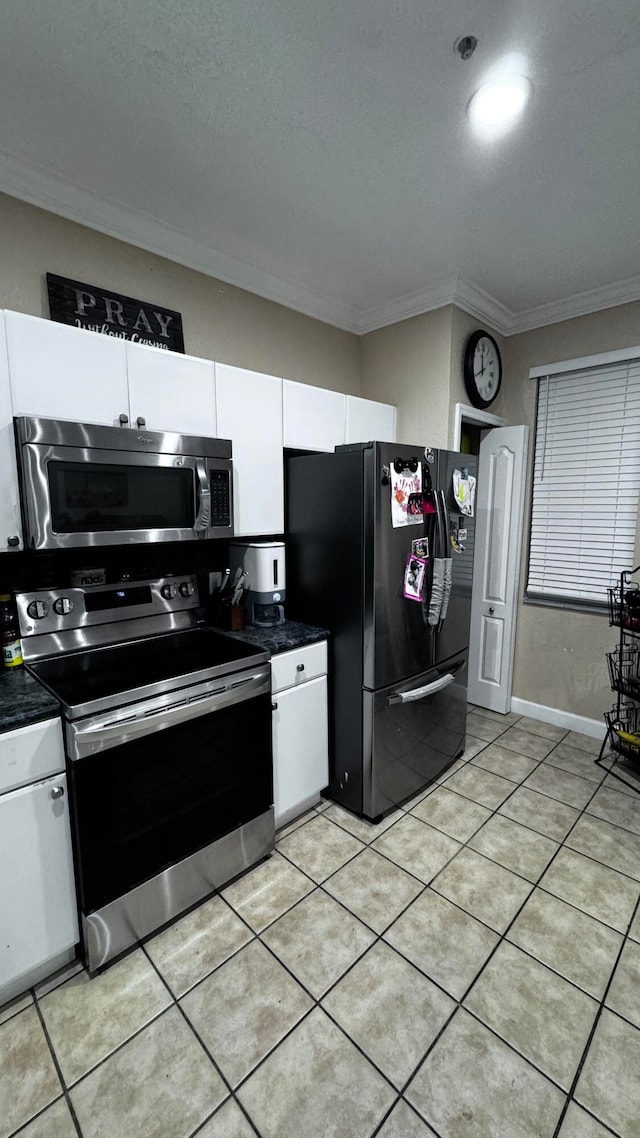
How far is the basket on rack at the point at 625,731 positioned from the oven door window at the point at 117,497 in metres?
2.57

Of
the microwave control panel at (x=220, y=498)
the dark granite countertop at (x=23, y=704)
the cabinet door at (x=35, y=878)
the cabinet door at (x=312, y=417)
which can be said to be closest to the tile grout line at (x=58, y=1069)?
the cabinet door at (x=35, y=878)

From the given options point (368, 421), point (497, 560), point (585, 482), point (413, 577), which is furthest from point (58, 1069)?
point (585, 482)

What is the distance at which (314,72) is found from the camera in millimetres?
1335

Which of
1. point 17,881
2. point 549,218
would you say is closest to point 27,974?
point 17,881

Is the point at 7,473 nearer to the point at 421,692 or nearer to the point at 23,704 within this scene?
the point at 23,704

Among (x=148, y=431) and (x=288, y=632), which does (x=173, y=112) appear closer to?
(x=148, y=431)

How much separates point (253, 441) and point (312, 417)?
385mm

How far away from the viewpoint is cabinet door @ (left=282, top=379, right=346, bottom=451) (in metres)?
2.28

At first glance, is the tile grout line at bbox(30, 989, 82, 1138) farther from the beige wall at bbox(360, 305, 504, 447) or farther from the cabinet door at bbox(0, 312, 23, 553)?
the beige wall at bbox(360, 305, 504, 447)

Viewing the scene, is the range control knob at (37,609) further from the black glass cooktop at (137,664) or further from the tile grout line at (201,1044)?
the tile grout line at (201,1044)

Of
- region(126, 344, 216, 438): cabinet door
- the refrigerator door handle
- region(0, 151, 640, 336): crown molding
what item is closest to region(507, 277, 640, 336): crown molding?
region(0, 151, 640, 336): crown molding

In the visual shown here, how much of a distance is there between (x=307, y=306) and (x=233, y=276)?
0.51m

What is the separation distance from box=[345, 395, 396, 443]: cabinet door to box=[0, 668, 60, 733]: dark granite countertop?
Result: 6.06 feet

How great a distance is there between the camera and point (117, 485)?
172cm
